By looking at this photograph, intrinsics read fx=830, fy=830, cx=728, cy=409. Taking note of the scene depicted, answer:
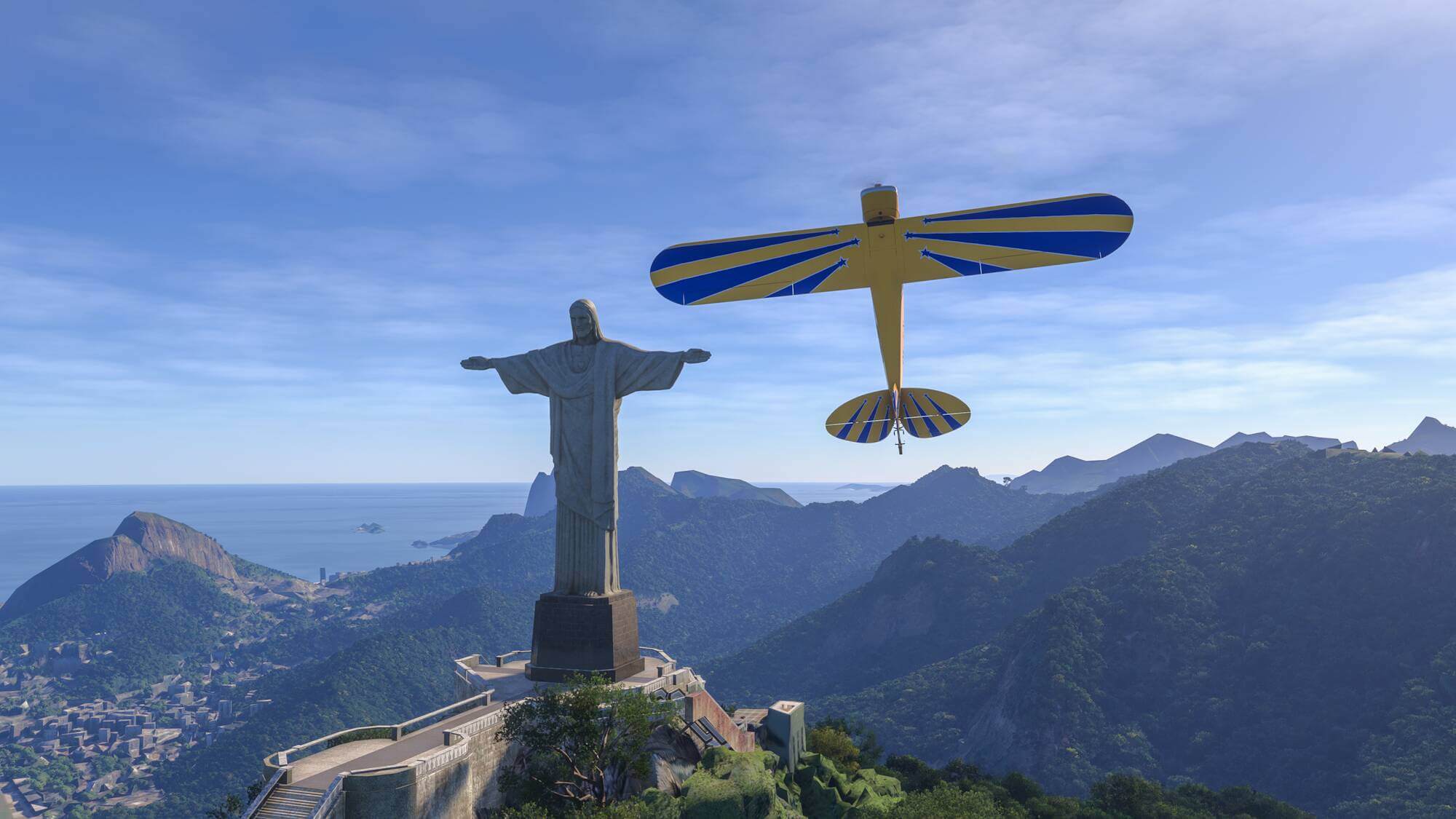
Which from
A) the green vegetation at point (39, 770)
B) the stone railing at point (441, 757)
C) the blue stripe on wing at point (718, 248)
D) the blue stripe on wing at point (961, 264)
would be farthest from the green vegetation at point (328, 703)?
the blue stripe on wing at point (961, 264)

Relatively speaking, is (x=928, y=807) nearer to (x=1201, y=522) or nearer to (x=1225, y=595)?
(x=1225, y=595)

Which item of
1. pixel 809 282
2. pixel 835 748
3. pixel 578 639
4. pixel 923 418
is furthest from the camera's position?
→ pixel 835 748

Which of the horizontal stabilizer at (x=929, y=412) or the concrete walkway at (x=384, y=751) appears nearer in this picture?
the concrete walkway at (x=384, y=751)

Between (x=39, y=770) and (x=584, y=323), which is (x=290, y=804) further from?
(x=39, y=770)

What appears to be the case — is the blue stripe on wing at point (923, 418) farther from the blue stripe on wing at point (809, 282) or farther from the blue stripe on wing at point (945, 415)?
the blue stripe on wing at point (809, 282)

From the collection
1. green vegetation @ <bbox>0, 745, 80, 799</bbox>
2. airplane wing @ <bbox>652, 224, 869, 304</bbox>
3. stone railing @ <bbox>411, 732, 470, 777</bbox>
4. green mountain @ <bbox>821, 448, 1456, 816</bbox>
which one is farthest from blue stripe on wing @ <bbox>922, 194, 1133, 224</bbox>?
green vegetation @ <bbox>0, 745, 80, 799</bbox>

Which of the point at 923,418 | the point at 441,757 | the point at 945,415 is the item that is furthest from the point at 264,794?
the point at 945,415

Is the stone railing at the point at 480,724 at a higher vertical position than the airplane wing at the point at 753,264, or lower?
lower
